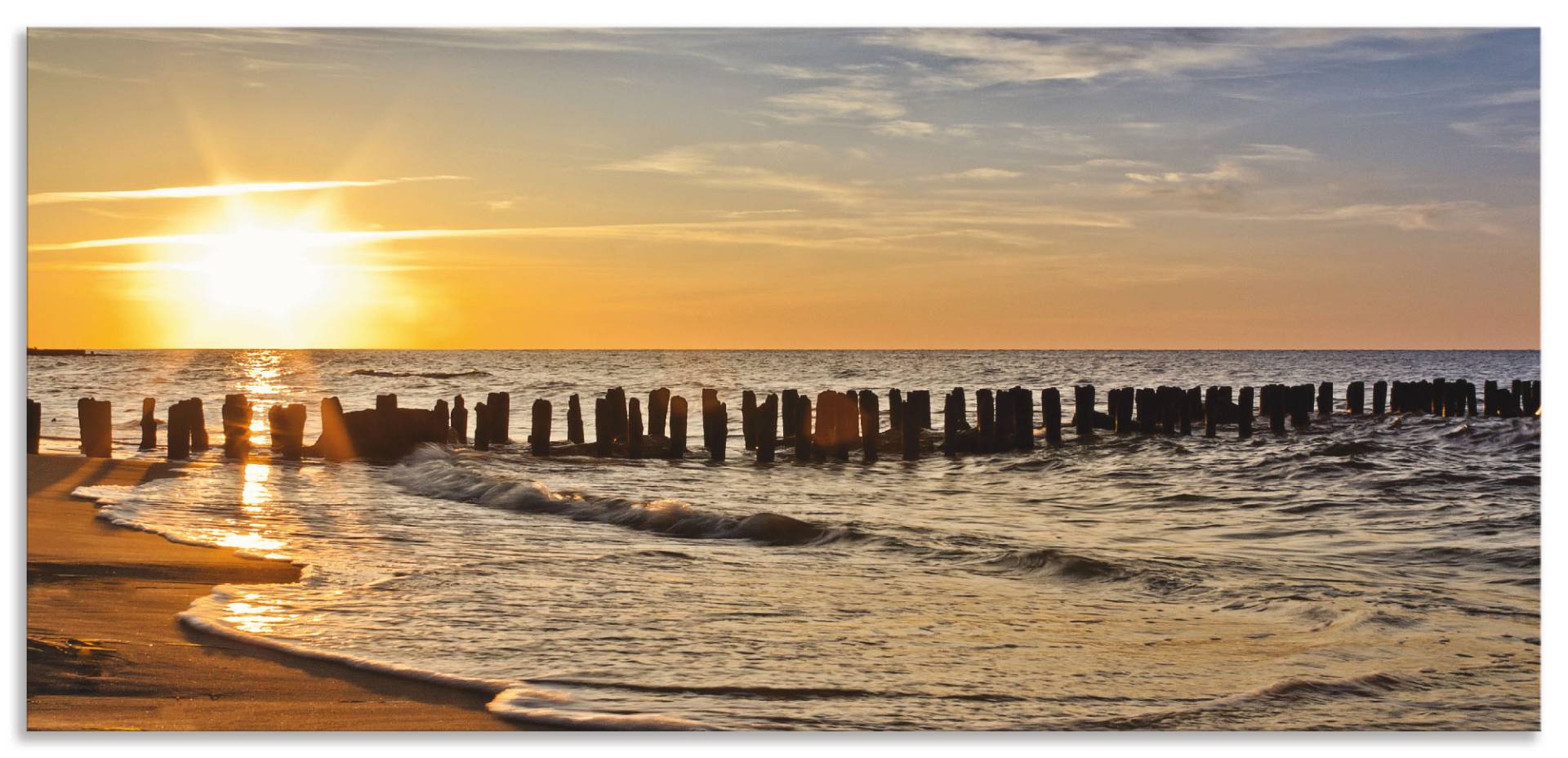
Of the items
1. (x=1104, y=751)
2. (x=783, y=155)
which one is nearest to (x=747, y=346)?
(x=783, y=155)

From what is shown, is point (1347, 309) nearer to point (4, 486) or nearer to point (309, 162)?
point (309, 162)

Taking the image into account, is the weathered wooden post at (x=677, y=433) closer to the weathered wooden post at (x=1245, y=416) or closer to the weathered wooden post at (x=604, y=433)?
the weathered wooden post at (x=604, y=433)

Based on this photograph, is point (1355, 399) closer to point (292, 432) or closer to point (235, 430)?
point (292, 432)

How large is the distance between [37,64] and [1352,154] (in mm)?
7360

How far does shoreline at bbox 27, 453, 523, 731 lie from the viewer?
5.28 m

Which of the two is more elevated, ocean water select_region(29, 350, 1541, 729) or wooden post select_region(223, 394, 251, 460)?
wooden post select_region(223, 394, 251, 460)

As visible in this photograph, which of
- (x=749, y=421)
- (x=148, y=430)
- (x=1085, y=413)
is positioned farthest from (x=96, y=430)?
(x=1085, y=413)

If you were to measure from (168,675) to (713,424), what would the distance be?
1180 centimetres

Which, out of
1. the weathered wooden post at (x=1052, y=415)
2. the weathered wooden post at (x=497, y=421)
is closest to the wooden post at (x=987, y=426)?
the weathered wooden post at (x=1052, y=415)

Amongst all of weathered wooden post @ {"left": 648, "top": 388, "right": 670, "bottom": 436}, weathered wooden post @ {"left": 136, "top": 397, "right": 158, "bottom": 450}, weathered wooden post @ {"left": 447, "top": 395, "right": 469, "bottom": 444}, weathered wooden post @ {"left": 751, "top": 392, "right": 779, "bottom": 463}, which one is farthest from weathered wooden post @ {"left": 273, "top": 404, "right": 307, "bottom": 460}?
weathered wooden post @ {"left": 751, "top": 392, "right": 779, "bottom": 463}

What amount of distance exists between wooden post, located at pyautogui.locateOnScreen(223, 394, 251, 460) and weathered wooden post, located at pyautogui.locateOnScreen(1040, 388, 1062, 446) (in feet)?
35.3

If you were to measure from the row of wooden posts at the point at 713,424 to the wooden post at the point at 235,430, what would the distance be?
0.05ft

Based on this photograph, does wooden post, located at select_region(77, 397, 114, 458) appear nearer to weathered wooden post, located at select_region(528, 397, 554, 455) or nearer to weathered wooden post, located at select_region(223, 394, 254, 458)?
weathered wooden post, located at select_region(223, 394, 254, 458)

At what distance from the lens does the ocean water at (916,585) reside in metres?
5.57
